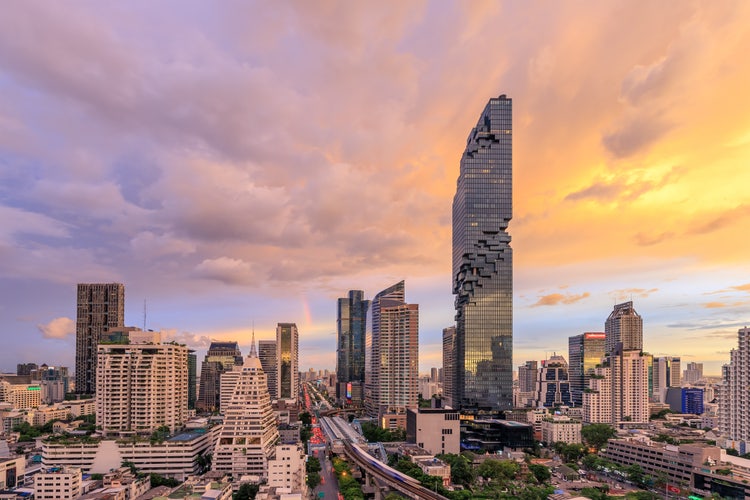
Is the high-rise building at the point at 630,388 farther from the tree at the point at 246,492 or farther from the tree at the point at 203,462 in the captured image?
the tree at the point at 246,492

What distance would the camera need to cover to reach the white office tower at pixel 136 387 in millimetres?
70938

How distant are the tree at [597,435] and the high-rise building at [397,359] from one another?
3576cm

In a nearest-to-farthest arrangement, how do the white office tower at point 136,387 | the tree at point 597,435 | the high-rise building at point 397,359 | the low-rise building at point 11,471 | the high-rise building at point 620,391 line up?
the low-rise building at point 11,471
the white office tower at point 136,387
the tree at point 597,435
the high-rise building at point 397,359
the high-rise building at point 620,391

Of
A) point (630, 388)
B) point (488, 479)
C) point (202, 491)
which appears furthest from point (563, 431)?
point (202, 491)

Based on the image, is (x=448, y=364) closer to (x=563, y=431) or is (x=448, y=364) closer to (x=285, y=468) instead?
(x=563, y=431)

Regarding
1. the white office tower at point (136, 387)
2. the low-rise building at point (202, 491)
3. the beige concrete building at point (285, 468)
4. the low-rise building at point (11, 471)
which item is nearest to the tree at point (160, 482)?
the low-rise building at point (202, 491)

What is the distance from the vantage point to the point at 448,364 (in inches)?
5256

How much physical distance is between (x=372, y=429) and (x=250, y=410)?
37350 mm

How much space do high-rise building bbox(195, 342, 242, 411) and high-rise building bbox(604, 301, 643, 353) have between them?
116 metres

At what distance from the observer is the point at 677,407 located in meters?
154

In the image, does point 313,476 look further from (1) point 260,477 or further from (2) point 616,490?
(2) point 616,490

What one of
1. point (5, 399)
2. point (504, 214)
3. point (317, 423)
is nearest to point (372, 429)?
point (317, 423)

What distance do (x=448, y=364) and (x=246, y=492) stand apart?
3597 inches

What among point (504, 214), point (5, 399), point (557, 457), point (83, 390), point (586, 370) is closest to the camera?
point (557, 457)
